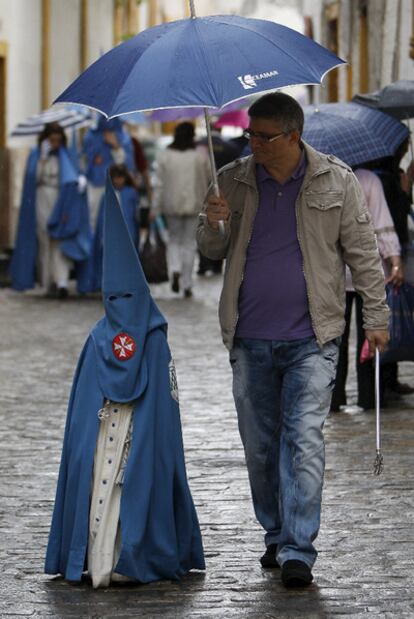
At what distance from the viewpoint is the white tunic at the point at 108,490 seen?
6.59m

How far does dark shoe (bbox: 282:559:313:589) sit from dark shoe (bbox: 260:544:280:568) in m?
0.32

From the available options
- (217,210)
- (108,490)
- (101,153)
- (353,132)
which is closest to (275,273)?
(217,210)

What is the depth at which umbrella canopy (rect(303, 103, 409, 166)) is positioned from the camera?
10.1 meters

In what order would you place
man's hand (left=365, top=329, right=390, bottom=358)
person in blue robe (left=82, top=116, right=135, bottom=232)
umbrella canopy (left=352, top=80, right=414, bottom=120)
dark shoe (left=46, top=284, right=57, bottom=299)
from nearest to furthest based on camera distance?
1. man's hand (left=365, top=329, right=390, bottom=358)
2. umbrella canopy (left=352, top=80, right=414, bottom=120)
3. person in blue robe (left=82, top=116, right=135, bottom=232)
4. dark shoe (left=46, top=284, right=57, bottom=299)

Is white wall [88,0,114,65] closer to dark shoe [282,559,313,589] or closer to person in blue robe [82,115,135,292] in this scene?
person in blue robe [82,115,135,292]

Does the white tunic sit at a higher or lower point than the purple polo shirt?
lower

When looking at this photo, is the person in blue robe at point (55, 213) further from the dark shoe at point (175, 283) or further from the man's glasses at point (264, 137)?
the man's glasses at point (264, 137)

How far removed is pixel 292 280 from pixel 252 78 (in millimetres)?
764

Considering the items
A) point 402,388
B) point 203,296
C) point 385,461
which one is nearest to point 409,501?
point 385,461

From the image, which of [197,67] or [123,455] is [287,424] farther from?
[197,67]

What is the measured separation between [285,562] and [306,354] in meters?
0.75

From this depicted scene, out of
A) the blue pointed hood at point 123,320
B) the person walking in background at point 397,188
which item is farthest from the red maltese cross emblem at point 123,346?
the person walking in background at point 397,188

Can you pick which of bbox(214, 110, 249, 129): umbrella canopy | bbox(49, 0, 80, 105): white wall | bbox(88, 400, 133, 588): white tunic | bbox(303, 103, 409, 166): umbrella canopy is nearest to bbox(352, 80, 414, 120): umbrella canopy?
bbox(303, 103, 409, 166): umbrella canopy

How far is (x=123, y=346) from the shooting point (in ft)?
22.1
